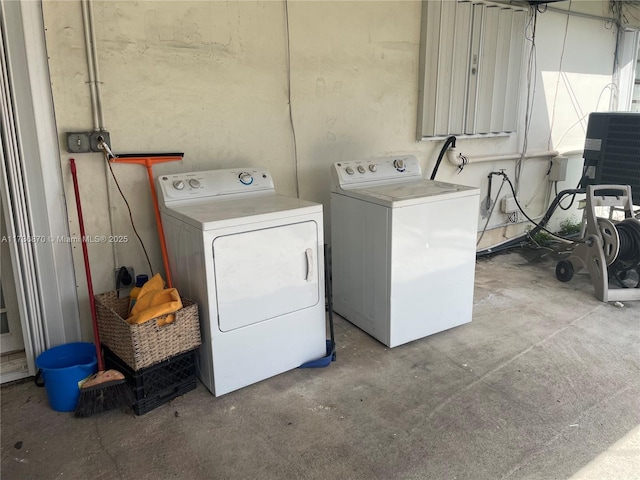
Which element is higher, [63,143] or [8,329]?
[63,143]

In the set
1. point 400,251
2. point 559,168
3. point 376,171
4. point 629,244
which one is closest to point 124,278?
point 400,251

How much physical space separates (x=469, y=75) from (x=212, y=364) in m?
3.09

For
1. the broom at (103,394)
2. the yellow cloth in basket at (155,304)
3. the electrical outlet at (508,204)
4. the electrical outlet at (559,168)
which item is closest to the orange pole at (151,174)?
the yellow cloth in basket at (155,304)

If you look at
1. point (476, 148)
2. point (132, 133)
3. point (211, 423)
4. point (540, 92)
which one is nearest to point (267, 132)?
point (132, 133)

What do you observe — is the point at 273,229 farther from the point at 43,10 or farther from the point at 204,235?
the point at 43,10

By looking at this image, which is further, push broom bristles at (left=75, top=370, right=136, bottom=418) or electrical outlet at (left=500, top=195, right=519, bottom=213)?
electrical outlet at (left=500, top=195, right=519, bottom=213)

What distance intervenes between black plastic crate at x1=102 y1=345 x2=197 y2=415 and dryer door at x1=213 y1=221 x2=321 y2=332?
0.99ft

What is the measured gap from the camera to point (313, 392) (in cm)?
253

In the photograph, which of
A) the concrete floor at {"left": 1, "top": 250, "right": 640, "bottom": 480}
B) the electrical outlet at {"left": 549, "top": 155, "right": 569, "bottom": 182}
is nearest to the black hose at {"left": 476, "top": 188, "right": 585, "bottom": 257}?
the electrical outlet at {"left": 549, "top": 155, "right": 569, "bottom": 182}

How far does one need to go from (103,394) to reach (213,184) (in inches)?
49.0

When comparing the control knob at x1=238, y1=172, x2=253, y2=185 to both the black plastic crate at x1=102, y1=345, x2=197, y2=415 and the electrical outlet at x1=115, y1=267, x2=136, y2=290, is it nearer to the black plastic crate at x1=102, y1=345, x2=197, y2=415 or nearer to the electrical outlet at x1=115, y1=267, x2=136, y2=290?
the electrical outlet at x1=115, y1=267, x2=136, y2=290

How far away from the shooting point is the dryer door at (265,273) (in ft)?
7.77

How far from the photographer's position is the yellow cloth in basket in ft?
7.57

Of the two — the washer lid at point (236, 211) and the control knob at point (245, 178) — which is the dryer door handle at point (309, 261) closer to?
the washer lid at point (236, 211)
